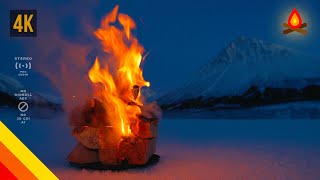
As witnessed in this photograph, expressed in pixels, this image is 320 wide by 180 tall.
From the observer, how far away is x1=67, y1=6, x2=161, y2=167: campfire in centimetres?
361

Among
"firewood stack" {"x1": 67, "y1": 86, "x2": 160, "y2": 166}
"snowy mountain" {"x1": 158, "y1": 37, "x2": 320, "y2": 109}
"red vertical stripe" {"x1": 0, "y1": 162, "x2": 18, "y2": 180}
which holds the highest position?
"snowy mountain" {"x1": 158, "y1": 37, "x2": 320, "y2": 109}

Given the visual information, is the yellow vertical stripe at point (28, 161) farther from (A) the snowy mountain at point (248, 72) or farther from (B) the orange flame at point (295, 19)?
(B) the orange flame at point (295, 19)

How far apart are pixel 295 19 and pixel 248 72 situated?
1.56 m

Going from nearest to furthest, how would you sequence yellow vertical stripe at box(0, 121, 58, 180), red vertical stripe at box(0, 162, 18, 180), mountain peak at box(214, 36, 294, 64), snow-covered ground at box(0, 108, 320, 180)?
red vertical stripe at box(0, 162, 18, 180)
yellow vertical stripe at box(0, 121, 58, 180)
snow-covered ground at box(0, 108, 320, 180)
mountain peak at box(214, 36, 294, 64)

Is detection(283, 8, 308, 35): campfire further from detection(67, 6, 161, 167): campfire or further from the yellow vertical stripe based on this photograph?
the yellow vertical stripe

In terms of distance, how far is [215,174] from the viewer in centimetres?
340

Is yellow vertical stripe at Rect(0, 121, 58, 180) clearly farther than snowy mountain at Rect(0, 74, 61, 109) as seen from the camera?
No

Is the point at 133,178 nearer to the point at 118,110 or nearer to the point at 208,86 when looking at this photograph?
the point at 118,110

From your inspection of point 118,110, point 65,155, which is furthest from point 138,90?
point 65,155

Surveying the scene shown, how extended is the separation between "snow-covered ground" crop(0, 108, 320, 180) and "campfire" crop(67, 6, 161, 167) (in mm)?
155

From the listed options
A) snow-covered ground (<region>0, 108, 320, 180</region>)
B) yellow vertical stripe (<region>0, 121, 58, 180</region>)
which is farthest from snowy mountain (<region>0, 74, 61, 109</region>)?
yellow vertical stripe (<region>0, 121, 58, 180</region>)

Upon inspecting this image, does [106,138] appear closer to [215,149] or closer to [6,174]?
[215,149]

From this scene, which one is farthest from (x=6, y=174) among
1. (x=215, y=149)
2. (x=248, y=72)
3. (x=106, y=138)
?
(x=248, y=72)

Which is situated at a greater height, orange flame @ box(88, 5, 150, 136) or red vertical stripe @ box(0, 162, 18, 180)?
orange flame @ box(88, 5, 150, 136)
